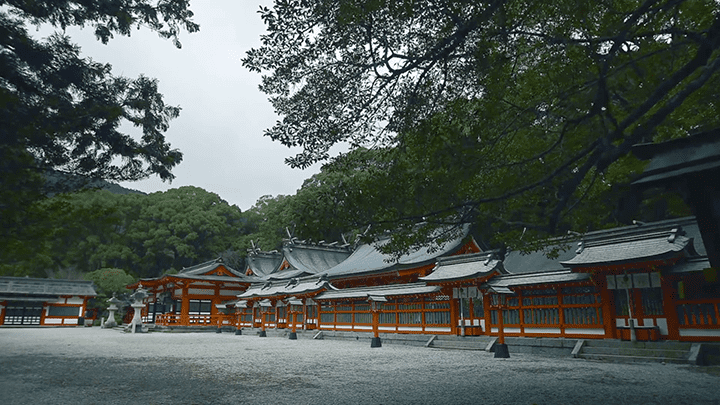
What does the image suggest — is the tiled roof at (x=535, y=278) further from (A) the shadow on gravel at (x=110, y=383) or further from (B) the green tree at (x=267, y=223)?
(B) the green tree at (x=267, y=223)

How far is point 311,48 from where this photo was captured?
6324mm

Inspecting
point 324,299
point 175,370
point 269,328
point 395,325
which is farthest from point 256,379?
point 269,328

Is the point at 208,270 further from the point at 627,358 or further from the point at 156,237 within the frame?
the point at 627,358

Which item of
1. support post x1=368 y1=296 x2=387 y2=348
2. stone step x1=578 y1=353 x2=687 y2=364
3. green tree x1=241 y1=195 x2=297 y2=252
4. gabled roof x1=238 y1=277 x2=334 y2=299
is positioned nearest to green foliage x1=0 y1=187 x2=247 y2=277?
green tree x1=241 y1=195 x2=297 y2=252

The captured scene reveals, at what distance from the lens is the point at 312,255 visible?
1452 inches

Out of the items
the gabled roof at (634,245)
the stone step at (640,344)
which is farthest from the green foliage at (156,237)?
the stone step at (640,344)

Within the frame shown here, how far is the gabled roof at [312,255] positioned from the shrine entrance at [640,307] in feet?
76.3

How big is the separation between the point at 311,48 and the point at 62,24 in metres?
4.99

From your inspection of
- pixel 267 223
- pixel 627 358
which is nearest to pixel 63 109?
pixel 627 358

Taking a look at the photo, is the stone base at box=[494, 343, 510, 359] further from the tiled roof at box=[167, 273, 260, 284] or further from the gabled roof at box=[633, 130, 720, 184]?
the tiled roof at box=[167, 273, 260, 284]

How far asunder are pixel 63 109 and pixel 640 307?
15.1 m

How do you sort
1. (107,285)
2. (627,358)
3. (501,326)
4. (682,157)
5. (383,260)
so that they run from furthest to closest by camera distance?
(107,285) < (383,260) < (501,326) < (627,358) < (682,157)

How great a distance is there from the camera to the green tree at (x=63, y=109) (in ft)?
23.2

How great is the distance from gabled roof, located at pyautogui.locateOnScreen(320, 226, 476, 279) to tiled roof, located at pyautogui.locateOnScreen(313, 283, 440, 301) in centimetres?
Result: 112
